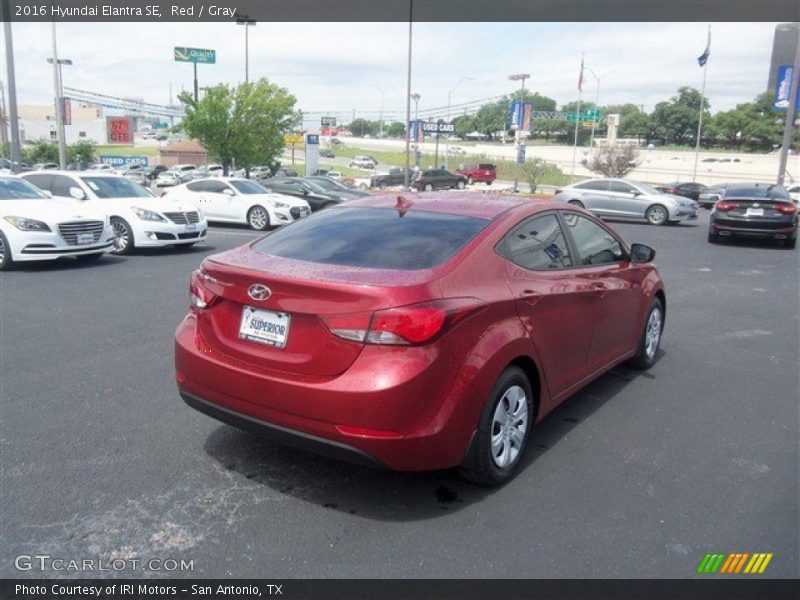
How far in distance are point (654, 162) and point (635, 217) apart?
70539mm

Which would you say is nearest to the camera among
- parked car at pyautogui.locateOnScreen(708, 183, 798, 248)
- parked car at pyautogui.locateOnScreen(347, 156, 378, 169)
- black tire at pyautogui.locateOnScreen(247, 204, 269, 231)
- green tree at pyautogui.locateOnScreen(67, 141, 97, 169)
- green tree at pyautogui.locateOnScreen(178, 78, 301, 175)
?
parked car at pyautogui.locateOnScreen(708, 183, 798, 248)

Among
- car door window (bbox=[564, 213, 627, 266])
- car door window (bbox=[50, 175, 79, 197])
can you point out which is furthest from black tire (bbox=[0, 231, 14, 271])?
car door window (bbox=[564, 213, 627, 266])

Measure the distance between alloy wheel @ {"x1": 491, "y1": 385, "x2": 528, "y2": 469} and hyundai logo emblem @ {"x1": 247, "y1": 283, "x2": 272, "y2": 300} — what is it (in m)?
1.38

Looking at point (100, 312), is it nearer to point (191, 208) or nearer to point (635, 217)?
point (191, 208)

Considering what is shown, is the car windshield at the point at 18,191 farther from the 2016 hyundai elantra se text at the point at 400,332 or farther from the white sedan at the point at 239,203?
the 2016 hyundai elantra se text at the point at 400,332

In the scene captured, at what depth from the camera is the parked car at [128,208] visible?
12648 mm

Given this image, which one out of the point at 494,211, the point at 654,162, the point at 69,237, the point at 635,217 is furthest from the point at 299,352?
the point at 654,162

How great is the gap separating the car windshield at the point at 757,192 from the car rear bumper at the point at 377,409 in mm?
15934

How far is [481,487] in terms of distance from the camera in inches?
148

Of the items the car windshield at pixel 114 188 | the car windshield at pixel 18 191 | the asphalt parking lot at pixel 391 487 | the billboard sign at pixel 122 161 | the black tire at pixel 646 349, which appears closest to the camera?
the asphalt parking lot at pixel 391 487

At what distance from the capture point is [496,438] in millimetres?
3730

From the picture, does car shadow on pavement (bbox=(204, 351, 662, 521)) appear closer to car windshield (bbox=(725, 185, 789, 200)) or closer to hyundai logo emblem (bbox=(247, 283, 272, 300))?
hyundai logo emblem (bbox=(247, 283, 272, 300))

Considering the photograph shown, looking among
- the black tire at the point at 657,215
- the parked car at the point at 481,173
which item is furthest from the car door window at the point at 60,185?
the parked car at the point at 481,173

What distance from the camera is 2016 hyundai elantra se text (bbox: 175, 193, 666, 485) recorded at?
10.6 ft
